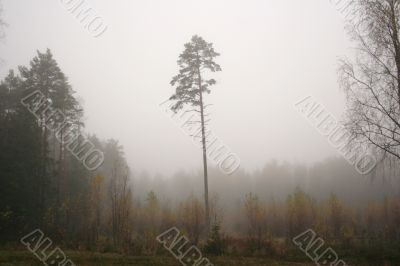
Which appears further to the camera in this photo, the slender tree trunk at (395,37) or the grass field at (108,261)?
the grass field at (108,261)

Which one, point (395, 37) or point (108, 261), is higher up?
point (395, 37)

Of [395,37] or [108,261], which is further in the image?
[108,261]

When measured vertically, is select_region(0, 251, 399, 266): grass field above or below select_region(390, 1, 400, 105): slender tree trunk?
below

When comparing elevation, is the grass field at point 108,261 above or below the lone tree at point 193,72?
below

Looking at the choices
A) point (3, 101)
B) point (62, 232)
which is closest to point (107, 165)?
point (3, 101)

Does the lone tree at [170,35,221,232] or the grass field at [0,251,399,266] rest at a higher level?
the lone tree at [170,35,221,232]

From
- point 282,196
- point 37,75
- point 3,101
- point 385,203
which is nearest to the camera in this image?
point 37,75

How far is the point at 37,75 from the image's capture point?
3000 cm

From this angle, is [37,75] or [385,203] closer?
[37,75]

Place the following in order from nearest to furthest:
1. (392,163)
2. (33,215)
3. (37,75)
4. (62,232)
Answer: (392,163), (62,232), (33,215), (37,75)

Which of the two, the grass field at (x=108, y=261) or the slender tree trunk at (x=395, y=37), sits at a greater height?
the slender tree trunk at (x=395, y=37)

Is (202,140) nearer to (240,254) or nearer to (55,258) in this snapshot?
(240,254)

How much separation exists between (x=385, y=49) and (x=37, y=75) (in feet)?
91.7

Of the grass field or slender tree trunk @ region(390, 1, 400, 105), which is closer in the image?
slender tree trunk @ region(390, 1, 400, 105)
